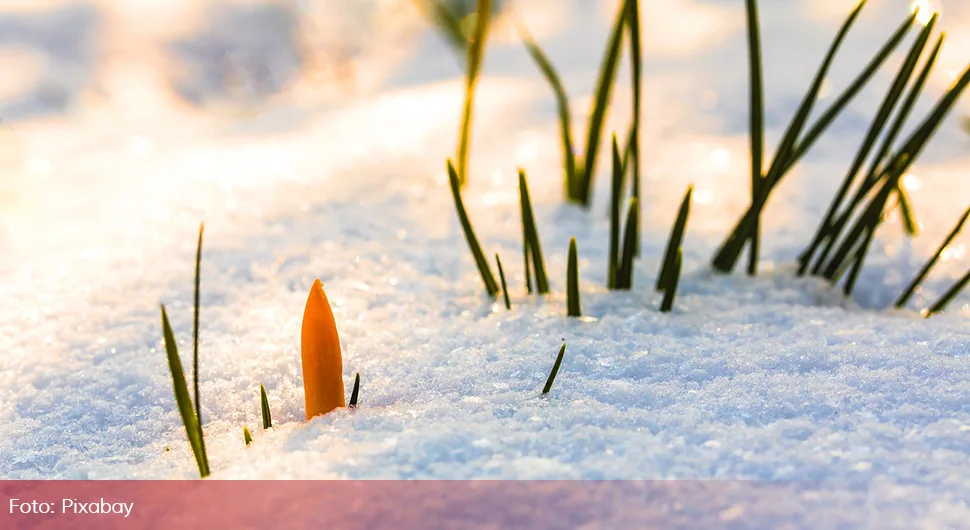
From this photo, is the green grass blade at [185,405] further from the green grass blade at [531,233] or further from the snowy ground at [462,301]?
the green grass blade at [531,233]

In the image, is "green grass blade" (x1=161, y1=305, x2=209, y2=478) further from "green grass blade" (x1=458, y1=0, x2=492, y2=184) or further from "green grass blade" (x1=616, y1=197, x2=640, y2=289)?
"green grass blade" (x1=458, y1=0, x2=492, y2=184)

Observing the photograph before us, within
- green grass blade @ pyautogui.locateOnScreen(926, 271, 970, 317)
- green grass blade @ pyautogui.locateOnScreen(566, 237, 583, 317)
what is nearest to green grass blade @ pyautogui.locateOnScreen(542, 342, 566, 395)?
green grass blade @ pyautogui.locateOnScreen(566, 237, 583, 317)

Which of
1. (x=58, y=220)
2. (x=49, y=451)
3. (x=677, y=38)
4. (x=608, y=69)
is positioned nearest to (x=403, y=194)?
(x=608, y=69)

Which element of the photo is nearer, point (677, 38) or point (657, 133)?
point (657, 133)

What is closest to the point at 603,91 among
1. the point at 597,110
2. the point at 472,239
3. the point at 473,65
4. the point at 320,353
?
the point at 597,110

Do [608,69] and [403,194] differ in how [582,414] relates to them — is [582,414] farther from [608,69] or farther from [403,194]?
[403,194]
